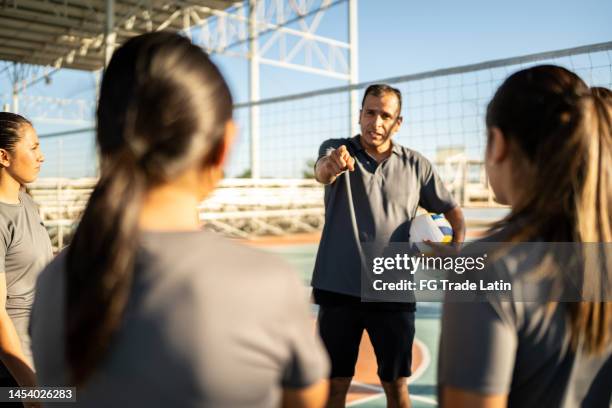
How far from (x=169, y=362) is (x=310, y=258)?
817 cm

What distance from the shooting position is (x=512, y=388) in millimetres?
879

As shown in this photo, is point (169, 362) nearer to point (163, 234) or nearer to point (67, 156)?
point (163, 234)

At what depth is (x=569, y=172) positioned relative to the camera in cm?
89

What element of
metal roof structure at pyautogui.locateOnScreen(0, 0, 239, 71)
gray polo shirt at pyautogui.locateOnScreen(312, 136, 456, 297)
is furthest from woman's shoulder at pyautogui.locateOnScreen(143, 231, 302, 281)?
metal roof structure at pyautogui.locateOnScreen(0, 0, 239, 71)

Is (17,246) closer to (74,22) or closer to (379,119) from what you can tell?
(379,119)

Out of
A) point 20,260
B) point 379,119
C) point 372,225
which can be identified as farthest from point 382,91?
point 20,260

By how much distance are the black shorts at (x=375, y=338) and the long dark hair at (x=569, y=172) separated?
1.53m

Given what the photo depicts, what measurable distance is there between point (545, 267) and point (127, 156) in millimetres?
699

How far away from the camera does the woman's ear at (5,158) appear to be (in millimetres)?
1896

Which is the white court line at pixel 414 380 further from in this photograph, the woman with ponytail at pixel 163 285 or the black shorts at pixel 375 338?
the woman with ponytail at pixel 163 285

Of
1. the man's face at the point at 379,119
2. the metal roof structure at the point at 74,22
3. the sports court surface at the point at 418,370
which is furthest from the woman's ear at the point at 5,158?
the metal roof structure at the point at 74,22

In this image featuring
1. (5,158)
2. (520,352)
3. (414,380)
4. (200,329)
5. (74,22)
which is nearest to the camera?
(200,329)

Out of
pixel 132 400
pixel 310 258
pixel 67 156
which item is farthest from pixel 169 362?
pixel 67 156

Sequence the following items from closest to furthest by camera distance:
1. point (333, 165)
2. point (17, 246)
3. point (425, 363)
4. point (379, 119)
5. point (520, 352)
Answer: point (520, 352) < point (17, 246) < point (333, 165) < point (379, 119) < point (425, 363)
